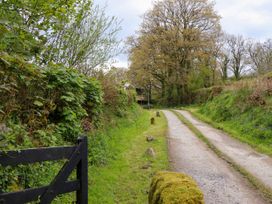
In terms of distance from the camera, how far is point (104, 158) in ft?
30.3

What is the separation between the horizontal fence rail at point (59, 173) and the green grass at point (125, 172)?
6.98ft

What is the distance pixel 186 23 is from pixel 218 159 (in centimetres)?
→ 3463

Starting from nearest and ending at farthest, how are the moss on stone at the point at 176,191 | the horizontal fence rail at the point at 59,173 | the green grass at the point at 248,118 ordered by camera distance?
the horizontal fence rail at the point at 59,173 → the moss on stone at the point at 176,191 → the green grass at the point at 248,118

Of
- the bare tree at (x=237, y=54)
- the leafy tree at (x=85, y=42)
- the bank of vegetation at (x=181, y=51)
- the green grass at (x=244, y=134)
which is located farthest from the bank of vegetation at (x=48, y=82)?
the bare tree at (x=237, y=54)

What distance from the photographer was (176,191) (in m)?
4.16

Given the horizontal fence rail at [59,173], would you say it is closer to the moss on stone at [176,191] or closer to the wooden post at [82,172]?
the wooden post at [82,172]

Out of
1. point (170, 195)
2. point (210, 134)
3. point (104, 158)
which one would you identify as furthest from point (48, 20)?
point (210, 134)

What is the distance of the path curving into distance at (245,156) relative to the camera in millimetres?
8492

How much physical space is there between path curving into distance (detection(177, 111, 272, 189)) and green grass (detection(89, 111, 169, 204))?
234 cm

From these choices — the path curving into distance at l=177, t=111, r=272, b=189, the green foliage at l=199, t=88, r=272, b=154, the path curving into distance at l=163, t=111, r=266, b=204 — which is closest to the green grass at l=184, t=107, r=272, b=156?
the green foliage at l=199, t=88, r=272, b=154

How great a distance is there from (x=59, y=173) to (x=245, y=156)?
27.7ft

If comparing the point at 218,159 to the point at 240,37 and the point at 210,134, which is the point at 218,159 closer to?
the point at 210,134

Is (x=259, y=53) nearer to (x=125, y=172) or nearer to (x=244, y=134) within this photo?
(x=244, y=134)

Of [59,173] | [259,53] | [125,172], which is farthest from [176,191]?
[259,53]
